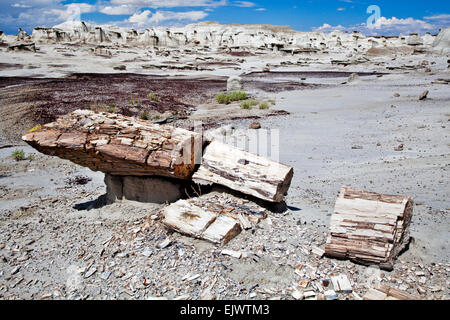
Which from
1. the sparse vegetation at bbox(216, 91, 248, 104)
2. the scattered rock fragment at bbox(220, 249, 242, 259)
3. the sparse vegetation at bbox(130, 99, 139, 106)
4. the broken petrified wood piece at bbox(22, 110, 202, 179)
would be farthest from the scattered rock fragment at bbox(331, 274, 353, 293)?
the sparse vegetation at bbox(216, 91, 248, 104)

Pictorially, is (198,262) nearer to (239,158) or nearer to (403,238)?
(239,158)

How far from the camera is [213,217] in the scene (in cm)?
404

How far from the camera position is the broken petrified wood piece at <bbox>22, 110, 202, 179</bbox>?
4383 millimetres

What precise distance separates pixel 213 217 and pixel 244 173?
0.79 m

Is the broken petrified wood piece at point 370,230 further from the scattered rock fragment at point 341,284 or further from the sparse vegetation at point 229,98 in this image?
the sparse vegetation at point 229,98

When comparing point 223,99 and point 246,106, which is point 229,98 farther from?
point 246,106

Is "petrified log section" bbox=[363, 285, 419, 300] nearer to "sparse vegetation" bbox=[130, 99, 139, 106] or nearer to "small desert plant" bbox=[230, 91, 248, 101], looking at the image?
"sparse vegetation" bbox=[130, 99, 139, 106]

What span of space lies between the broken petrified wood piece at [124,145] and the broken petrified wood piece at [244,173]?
21 centimetres

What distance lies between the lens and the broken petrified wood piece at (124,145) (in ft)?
14.4

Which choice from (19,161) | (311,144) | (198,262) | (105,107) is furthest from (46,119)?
(198,262)

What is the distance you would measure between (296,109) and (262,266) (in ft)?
40.3

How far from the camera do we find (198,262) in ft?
11.8

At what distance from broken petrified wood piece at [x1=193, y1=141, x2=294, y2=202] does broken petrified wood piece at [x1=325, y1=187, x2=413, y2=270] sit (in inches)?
33.6

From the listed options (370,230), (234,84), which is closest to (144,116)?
(234,84)
